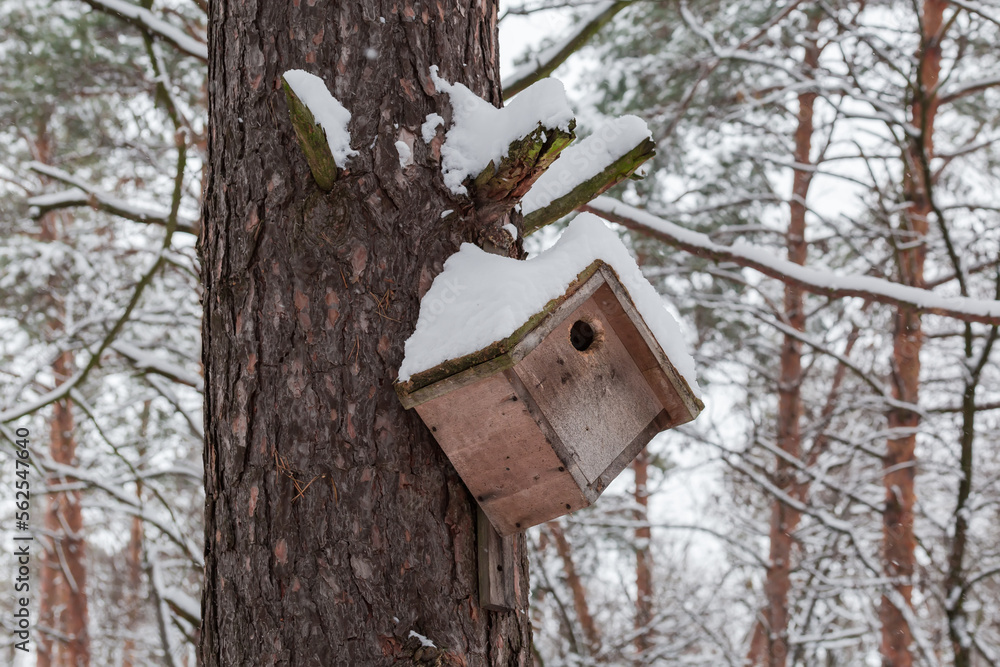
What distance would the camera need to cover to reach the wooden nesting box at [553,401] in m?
1.40

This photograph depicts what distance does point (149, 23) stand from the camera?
272cm

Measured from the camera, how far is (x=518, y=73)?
261 cm

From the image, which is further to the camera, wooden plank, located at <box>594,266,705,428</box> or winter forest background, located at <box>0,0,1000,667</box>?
winter forest background, located at <box>0,0,1000,667</box>

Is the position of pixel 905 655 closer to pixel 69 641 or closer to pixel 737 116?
pixel 737 116

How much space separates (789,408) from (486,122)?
6083mm

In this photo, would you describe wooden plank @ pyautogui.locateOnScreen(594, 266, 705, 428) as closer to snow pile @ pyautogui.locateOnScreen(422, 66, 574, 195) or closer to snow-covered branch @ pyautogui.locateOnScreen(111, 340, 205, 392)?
snow pile @ pyautogui.locateOnScreen(422, 66, 574, 195)

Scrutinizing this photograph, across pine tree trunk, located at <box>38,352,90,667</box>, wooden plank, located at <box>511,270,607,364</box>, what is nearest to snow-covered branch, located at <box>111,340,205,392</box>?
wooden plank, located at <box>511,270,607,364</box>

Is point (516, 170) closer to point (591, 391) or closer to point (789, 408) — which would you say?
point (591, 391)

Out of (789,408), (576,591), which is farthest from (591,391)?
(576,591)

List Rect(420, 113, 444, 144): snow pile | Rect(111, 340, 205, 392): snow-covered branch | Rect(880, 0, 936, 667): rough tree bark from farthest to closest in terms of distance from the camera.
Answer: Rect(880, 0, 936, 667): rough tree bark < Rect(111, 340, 205, 392): snow-covered branch < Rect(420, 113, 444, 144): snow pile

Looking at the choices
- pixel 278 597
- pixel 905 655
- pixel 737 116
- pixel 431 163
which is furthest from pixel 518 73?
pixel 905 655

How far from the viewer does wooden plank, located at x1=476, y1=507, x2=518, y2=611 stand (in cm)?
143

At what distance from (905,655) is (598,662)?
7.20ft

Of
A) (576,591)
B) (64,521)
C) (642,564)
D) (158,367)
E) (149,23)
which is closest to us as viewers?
(149,23)
